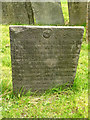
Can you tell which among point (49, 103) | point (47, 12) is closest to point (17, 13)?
point (47, 12)

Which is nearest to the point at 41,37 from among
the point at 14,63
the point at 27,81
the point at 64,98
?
the point at 14,63

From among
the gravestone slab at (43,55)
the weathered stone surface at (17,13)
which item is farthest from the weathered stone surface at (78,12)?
the gravestone slab at (43,55)

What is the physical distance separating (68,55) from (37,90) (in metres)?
0.74

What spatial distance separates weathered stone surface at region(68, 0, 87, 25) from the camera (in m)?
5.58

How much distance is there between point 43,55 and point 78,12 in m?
3.73

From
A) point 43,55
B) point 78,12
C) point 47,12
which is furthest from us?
point 47,12

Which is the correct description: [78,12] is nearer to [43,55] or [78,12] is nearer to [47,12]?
[47,12]

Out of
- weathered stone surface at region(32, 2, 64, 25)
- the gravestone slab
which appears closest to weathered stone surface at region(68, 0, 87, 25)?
weathered stone surface at region(32, 2, 64, 25)

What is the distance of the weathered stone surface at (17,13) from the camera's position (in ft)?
19.0

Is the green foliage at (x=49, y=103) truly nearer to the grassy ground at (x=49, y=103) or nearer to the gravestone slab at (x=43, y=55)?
the grassy ground at (x=49, y=103)

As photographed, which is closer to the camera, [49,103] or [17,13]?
[49,103]

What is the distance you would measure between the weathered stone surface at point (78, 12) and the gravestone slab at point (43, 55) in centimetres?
349

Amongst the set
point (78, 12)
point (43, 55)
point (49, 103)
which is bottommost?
point (49, 103)

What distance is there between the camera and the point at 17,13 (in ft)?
19.5
